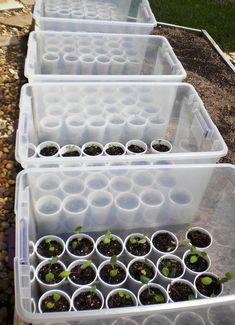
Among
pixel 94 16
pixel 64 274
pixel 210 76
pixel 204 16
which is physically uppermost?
pixel 94 16

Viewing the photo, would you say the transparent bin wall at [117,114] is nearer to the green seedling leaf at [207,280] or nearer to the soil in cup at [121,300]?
the green seedling leaf at [207,280]

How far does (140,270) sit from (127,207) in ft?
1.16

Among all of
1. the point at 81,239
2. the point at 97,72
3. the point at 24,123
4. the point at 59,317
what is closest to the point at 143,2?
the point at 97,72

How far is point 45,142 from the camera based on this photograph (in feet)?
7.68

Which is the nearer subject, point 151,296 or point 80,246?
point 151,296

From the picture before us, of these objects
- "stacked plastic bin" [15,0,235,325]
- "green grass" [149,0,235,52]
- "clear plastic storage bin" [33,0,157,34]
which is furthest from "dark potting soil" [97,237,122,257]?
"green grass" [149,0,235,52]

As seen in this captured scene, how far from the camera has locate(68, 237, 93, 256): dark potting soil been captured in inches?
71.5

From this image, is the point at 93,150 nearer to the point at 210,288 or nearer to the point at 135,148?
the point at 135,148

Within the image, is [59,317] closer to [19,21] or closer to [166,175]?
[166,175]

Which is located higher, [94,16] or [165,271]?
[94,16]

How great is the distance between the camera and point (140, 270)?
177cm

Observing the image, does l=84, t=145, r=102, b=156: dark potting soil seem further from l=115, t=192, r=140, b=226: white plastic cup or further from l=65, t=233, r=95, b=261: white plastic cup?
l=65, t=233, r=95, b=261: white plastic cup

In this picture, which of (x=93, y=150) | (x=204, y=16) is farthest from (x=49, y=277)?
(x=204, y=16)

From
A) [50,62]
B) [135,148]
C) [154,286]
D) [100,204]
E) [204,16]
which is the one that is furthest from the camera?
[204,16]
